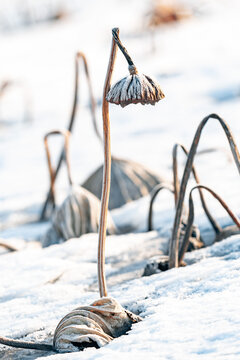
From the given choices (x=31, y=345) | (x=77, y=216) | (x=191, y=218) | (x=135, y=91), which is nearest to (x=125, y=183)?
(x=77, y=216)

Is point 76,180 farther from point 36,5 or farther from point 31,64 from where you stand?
point 36,5

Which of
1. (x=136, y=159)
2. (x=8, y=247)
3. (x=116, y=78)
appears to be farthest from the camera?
(x=116, y=78)

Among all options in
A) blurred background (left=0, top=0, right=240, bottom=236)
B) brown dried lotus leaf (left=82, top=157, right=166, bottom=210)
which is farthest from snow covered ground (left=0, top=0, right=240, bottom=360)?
brown dried lotus leaf (left=82, top=157, right=166, bottom=210)

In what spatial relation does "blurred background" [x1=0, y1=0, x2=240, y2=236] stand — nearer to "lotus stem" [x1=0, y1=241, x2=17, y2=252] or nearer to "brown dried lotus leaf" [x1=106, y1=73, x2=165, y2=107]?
"lotus stem" [x1=0, y1=241, x2=17, y2=252]

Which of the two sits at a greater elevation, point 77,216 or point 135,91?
point 135,91

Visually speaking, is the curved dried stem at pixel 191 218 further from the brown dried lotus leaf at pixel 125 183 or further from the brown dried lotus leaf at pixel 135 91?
the brown dried lotus leaf at pixel 125 183

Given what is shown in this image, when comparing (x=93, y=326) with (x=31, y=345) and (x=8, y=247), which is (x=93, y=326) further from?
(x=8, y=247)

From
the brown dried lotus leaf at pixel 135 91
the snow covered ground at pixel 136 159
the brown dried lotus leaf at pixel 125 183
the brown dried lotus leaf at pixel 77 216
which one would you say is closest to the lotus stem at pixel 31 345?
the snow covered ground at pixel 136 159

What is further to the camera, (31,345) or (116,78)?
(116,78)
